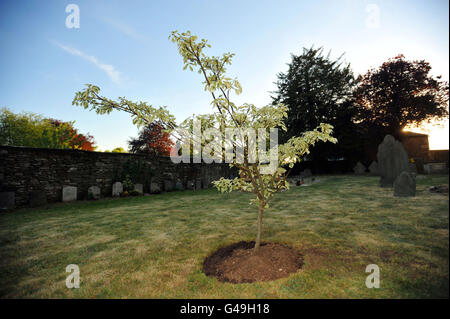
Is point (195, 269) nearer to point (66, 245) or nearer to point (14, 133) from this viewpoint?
point (66, 245)

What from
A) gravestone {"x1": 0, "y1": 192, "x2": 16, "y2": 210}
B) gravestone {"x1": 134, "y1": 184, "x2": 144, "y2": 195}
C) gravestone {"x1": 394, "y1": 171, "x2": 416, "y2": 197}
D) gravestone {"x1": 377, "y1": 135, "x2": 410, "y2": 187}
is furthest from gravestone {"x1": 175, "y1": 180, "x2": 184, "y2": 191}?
gravestone {"x1": 377, "y1": 135, "x2": 410, "y2": 187}

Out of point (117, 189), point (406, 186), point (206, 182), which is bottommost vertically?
point (206, 182)

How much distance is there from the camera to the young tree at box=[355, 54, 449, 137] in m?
18.1

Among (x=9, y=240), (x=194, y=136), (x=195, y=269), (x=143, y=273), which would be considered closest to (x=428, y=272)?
(x=195, y=269)

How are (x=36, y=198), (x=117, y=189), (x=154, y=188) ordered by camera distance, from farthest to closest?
1. (x=154, y=188)
2. (x=117, y=189)
3. (x=36, y=198)

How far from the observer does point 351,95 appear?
21203 mm

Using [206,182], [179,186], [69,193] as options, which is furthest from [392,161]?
[69,193]

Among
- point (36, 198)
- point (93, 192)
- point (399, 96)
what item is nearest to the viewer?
point (36, 198)

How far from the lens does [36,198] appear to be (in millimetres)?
8031

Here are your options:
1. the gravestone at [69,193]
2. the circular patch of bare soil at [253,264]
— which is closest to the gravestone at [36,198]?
the gravestone at [69,193]

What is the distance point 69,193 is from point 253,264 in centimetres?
1001

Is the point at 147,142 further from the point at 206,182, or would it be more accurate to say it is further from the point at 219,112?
the point at 219,112

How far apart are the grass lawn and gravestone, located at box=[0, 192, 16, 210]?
1.94 m

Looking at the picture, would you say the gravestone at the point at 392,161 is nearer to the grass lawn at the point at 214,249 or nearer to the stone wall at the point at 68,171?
the grass lawn at the point at 214,249
